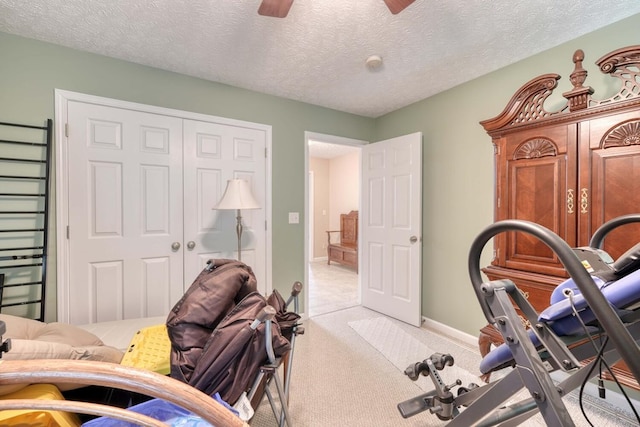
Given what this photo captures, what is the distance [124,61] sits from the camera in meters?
2.23

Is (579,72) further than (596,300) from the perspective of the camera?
Yes

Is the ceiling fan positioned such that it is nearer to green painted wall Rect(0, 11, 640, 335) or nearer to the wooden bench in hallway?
green painted wall Rect(0, 11, 640, 335)

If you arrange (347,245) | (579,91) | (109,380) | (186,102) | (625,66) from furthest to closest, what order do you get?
(347,245)
(186,102)
(579,91)
(625,66)
(109,380)

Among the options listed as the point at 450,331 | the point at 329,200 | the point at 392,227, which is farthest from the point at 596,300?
the point at 329,200

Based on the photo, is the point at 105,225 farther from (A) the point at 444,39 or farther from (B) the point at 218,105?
(A) the point at 444,39

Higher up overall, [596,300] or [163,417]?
[596,300]

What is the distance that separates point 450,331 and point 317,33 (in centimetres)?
283

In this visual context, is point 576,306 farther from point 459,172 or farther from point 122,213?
point 122,213

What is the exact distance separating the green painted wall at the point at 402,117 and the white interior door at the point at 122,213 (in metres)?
0.23

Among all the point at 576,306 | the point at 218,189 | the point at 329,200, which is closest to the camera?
the point at 576,306

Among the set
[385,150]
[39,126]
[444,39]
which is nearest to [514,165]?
[444,39]

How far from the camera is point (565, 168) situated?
1.67 meters

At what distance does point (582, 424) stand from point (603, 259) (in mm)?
1399

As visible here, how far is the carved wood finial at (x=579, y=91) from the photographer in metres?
1.58
